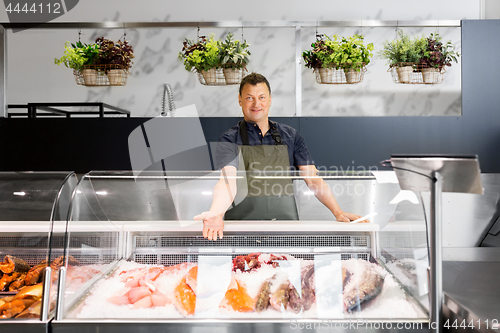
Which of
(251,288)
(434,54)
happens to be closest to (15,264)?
→ (251,288)

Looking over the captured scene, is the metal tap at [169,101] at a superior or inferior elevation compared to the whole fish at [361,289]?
superior

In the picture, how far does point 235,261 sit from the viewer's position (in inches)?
53.8

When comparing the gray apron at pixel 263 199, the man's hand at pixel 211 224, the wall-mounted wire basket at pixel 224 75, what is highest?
the wall-mounted wire basket at pixel 224 75

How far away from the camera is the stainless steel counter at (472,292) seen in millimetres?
1064

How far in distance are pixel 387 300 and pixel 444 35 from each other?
352cm

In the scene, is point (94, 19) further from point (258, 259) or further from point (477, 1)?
point (477, 1)

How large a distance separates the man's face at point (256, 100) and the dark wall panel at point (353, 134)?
0.79m

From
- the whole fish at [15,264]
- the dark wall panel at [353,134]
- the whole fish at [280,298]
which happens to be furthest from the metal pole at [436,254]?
the dark wall panel at [353,134]

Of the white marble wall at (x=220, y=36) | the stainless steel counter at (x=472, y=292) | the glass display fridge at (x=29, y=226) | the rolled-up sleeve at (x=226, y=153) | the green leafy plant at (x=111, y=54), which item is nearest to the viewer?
the stainless steel counter at (x=472, y=292)

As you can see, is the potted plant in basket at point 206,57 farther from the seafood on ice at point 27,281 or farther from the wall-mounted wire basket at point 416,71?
the seafood on ice at point 27,281

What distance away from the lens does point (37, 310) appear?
1161 mm

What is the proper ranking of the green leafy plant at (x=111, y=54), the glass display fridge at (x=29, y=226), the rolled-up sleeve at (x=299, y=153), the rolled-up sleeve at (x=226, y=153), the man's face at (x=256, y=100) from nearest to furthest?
the glass display fridge at (x=29, y=226), the rolled-up sleeve at (x=226, y=153), the man's face at (x=256, y=100), the rolled-up sleeve at (x=299, y=153), the green leafy plant at (x=111, y=54)

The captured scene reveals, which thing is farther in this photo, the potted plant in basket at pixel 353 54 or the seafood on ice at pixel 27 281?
the potted plant in basket at pixel 353 54

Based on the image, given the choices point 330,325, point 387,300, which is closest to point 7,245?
point 330,325
